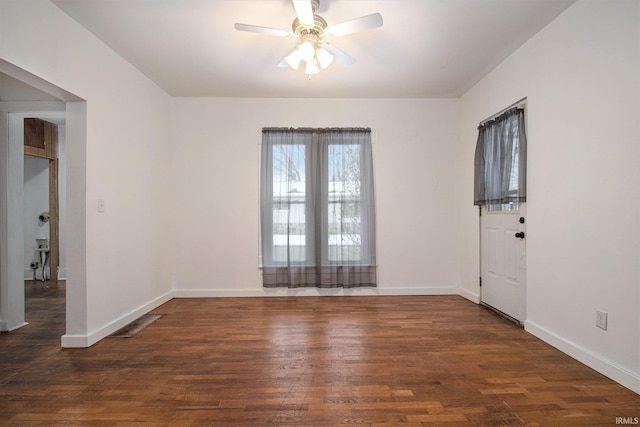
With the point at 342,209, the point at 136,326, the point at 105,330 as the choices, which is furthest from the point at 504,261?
the point at 105,330

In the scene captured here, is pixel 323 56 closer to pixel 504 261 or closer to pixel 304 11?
pixel 304 11

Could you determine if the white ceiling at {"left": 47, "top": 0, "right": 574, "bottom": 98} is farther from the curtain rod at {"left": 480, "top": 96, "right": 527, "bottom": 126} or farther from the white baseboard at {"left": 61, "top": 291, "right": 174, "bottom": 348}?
the white baseboard at {"left": 61, "top": 291, "right": 174, "bottom": 348}

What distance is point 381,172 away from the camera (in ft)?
12.8

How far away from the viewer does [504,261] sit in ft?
9.99

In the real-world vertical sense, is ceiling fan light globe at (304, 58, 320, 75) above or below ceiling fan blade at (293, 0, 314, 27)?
below

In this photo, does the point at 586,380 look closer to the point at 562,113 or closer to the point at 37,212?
the point at 562,113

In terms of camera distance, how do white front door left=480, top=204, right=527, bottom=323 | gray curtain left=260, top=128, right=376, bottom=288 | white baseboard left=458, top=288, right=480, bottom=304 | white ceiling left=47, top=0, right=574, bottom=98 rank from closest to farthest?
white ceiling left=47, top=0, right=574, bottom=98 < white front door left=480, top=204, right=527, bottom=323 < white baseboard left=458, top=288, right=480, bottom=304 < gray curtain left=260, top=128, right=376, bottom=288

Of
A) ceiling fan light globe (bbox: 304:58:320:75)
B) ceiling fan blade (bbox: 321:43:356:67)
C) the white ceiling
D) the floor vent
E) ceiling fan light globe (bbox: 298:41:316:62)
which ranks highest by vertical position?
the white ceiling

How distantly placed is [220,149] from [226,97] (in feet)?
2.32

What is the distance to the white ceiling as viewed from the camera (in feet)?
7.12

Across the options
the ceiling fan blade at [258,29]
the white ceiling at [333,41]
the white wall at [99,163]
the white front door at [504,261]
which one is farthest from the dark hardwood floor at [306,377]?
the white ceiling at [333,41]

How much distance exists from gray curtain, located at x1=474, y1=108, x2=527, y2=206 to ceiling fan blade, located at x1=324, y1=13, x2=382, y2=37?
5.71 feet

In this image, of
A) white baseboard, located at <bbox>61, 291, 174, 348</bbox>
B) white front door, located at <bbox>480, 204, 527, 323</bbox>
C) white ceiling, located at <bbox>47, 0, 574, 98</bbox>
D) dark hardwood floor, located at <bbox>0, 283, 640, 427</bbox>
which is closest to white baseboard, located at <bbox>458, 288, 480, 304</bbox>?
white front door, located at <bbox>480, 204, 527, 323</bbox>

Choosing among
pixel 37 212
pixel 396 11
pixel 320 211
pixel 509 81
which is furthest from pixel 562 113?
pixel 37 212
